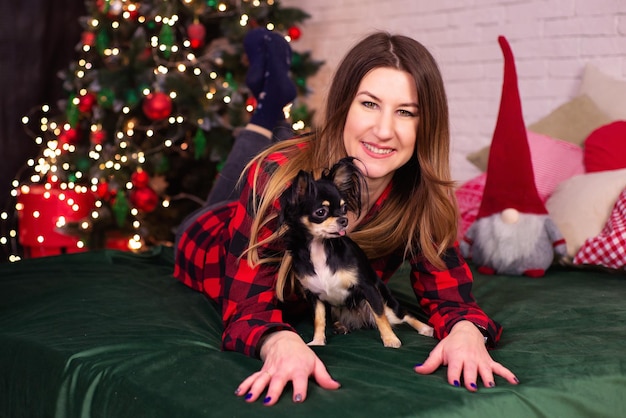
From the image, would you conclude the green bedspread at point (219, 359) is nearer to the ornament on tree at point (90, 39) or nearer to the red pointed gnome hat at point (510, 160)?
the red pointed gnome hat at point (510, 160)

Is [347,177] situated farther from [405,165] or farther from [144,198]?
[144,198]

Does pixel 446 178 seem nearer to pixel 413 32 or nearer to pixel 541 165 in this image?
pixel 541 165

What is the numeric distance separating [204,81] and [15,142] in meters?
1.24

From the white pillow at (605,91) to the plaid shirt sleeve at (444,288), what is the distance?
1.64 meters

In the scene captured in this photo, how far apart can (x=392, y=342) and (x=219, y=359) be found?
366mm

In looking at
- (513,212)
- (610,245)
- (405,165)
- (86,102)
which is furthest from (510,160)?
(86,102)

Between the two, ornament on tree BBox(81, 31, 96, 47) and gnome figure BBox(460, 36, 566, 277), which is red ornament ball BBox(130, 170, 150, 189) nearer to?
ornament on tree BBox(81, 31, 96, 47)

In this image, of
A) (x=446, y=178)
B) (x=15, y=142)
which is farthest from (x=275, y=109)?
(x=15, y=142)

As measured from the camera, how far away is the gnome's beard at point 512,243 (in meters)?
2.49

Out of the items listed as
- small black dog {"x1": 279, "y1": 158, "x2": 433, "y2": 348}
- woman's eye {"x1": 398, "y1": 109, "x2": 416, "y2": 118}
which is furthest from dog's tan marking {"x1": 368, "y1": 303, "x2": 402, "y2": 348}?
woman's eye {"x1": 398, "y1": 109, "x2": 416, "y2": 118}

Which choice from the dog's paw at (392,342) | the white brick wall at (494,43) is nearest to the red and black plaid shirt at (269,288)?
the dog's paw at (392,342)

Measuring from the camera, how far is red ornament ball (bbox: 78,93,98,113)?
3.85m

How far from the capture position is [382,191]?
1.81 metres

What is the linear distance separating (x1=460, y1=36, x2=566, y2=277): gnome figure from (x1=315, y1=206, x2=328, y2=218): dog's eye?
1270mm
